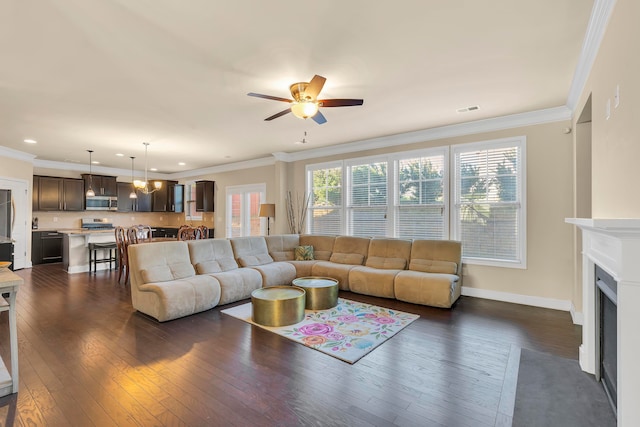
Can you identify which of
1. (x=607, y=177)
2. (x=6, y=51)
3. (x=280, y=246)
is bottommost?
(x=280, y=246)

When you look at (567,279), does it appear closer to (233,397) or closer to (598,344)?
(598,344)

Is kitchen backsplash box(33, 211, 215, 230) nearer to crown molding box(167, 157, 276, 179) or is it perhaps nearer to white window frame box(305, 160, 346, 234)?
crown molding box(167, 157, 276, 179)

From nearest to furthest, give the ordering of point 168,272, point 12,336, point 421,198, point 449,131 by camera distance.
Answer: point 12,336 → point 168,272 → point 449,131 → point 421,198

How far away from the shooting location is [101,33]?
2441 mm

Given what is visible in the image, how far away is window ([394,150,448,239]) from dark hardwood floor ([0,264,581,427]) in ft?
5.65

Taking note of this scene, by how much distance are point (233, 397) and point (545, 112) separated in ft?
17.0

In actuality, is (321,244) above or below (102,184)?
below

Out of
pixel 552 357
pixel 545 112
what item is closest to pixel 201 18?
pixel 552 357

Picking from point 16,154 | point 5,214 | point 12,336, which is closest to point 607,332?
point 12,336

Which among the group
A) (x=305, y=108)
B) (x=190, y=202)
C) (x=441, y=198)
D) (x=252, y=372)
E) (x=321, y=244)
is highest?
(x=305, y=108)

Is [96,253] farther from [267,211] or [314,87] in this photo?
[314,87]

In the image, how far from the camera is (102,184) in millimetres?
9008

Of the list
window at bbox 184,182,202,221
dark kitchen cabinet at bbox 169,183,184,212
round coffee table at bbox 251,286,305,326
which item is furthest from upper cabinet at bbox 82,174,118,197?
round coffee table at bbox 251,286,305,326

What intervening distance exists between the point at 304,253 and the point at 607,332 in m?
4.53
